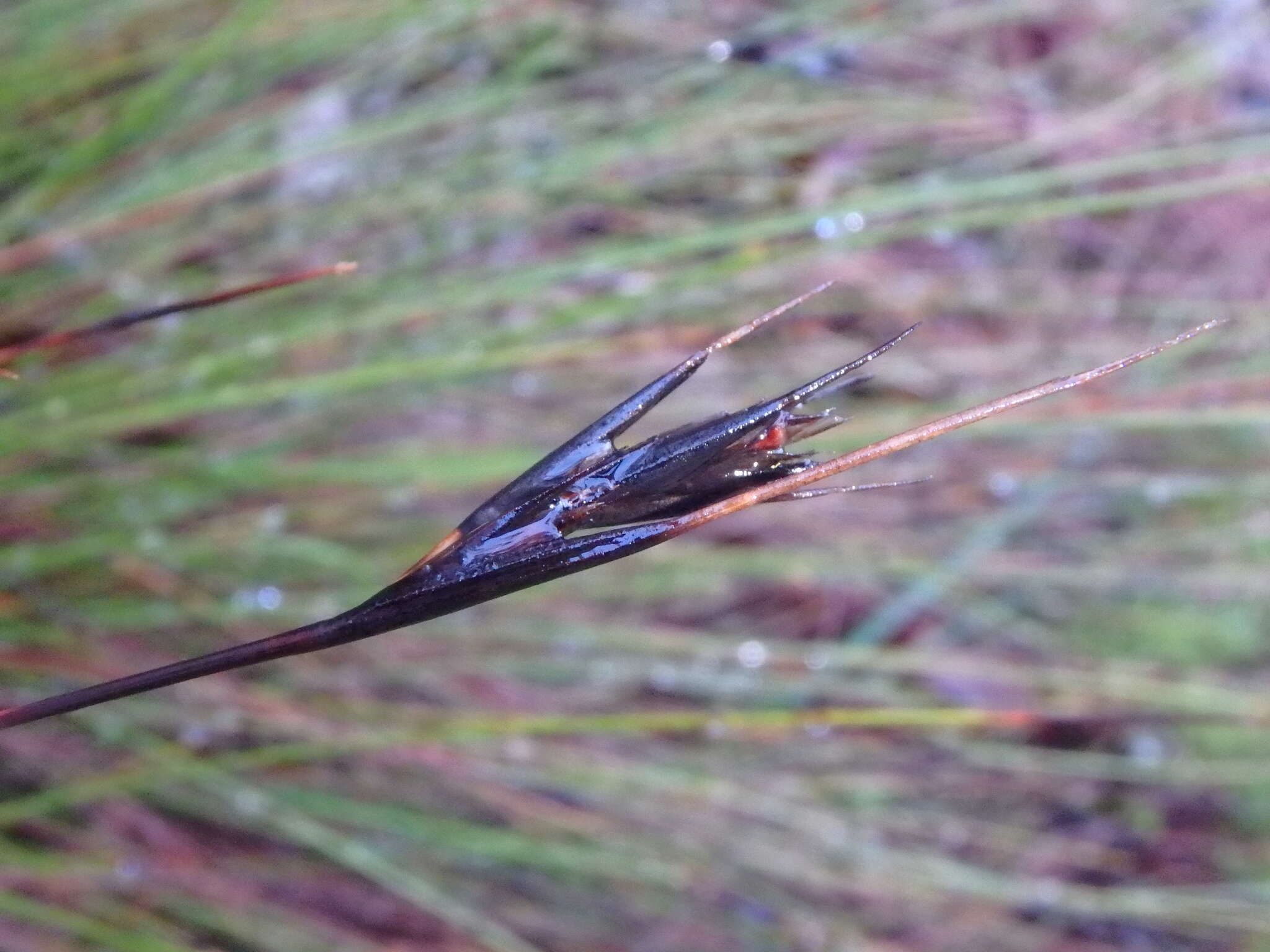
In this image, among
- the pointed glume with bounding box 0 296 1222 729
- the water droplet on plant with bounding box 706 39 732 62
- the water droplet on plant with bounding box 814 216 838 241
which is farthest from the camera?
the water droplet on plant with bounding box 706 39 732 62

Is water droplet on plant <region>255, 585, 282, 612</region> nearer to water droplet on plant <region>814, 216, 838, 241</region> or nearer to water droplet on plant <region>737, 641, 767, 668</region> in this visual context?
water droplet on plant <region>737, 641, 767, 668</region>

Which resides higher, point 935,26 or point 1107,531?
point 935,26

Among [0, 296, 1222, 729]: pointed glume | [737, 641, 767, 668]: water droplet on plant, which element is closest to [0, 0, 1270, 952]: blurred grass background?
[737, 641, 767, 668]: water droplet on plant

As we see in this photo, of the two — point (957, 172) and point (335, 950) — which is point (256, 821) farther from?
point (957, 172)

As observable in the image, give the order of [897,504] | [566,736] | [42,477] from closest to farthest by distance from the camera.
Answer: [42,477] → [566,736] → [897,504]

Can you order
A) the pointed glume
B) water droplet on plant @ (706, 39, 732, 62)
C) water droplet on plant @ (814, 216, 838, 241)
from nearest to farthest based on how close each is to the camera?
the pointed glume
water droplet on plant @ (814, 216, 838, 241)
water droplet on plant @ (706, 39, 732, 62)

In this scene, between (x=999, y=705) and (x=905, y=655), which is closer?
(x=905, y=655)

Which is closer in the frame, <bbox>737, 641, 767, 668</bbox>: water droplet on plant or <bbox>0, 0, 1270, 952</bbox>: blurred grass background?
<bbox>0, 0, 1270, 952</bbox>: blurred grass background

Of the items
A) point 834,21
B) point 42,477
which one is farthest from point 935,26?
point 42,477

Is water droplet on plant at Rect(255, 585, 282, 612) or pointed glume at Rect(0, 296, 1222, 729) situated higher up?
water droplet on plant at Rect(255, 585, 282, 612)
